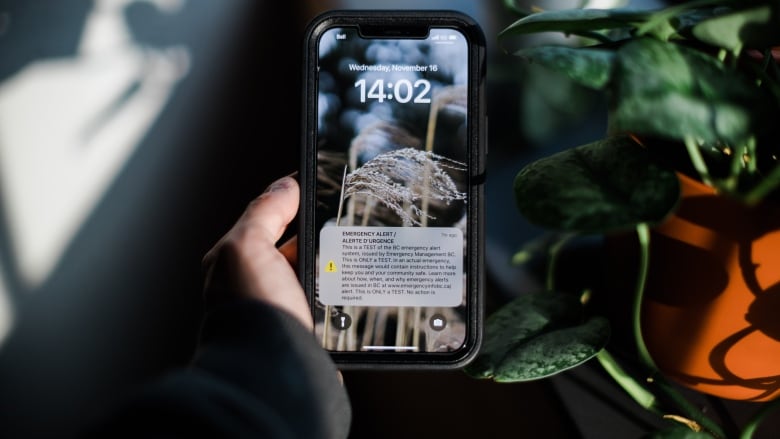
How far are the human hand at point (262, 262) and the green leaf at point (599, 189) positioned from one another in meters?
0.14

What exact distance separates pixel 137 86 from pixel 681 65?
671 millimetres

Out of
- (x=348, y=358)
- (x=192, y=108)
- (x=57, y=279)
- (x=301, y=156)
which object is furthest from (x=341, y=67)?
(x=57, y=279)

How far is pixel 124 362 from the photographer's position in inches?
27.1

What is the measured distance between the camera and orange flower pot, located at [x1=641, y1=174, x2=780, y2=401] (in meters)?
0.27

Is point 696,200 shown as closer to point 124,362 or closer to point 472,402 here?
point 472,402

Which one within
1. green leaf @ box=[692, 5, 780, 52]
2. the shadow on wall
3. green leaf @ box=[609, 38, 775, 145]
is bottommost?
the shadow on wall

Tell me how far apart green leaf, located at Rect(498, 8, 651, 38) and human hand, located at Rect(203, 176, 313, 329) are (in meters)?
0.18

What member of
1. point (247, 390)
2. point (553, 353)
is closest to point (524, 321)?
point (553, 353)

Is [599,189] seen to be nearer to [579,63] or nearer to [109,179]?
[579,63]

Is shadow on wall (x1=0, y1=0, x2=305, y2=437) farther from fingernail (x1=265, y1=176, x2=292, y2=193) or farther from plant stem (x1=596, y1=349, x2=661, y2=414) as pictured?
plant stem (x1=596, y1=349, x2=661, y2=414)

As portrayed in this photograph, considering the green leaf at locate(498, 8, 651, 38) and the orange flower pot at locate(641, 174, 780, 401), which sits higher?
the green leaf at locate(498, 8, 651, 38)

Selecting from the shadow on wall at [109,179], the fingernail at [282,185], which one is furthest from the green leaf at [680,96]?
the shadow on wall at [109,179]

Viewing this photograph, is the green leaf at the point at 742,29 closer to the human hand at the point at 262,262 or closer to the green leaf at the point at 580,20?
the green leaf at the point at 580,20

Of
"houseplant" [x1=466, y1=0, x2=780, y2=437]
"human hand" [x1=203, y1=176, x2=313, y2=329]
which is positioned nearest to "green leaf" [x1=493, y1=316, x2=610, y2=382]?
"houseplant" [x1=466, y1=0, x2=780, y2=437]
